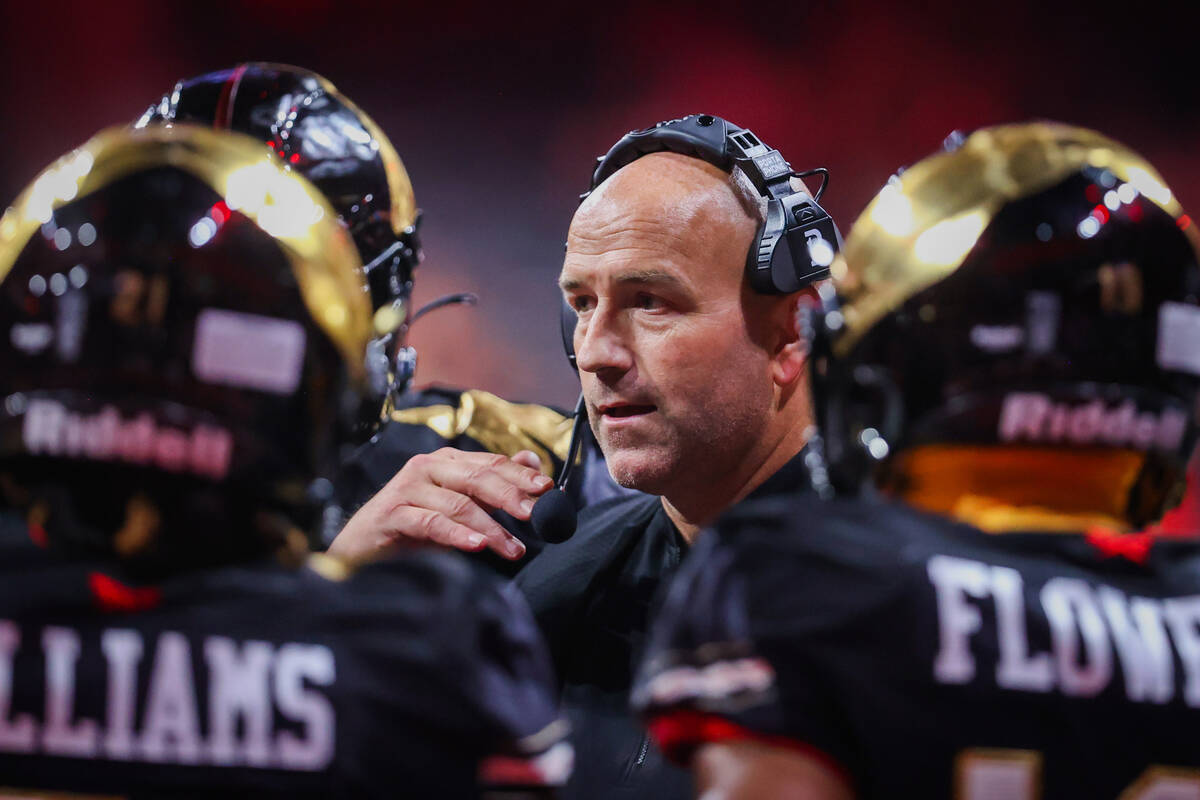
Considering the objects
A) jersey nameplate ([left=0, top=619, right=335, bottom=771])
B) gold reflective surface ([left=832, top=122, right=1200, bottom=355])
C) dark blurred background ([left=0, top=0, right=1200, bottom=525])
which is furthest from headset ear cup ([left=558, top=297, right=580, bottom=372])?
dark blurred background ([left=0, top=0, right=1200, bottom=525])

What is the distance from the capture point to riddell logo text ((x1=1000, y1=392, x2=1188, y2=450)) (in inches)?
37.2

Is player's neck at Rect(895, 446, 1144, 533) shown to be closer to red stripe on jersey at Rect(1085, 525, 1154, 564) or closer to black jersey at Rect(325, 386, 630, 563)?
red stripe on jersey at Rect(1085, 525, 1154, 564)

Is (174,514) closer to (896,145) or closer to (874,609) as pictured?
(874,609)

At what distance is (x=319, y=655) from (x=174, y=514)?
0.16 meters

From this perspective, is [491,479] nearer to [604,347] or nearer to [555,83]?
[604,347]

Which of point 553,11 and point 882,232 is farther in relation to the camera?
point 553,11

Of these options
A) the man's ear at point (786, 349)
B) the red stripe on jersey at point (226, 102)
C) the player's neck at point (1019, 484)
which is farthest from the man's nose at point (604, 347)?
the player's neck at point (1019, 484)

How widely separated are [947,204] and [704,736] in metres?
0.49

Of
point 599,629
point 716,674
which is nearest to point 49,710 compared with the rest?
point 716,674

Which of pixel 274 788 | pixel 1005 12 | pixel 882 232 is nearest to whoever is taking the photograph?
pixel 274 788

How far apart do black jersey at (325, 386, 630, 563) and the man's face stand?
0.43 meters

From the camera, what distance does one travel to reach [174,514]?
0.90 m

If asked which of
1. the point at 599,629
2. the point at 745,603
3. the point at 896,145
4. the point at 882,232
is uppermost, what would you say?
the point at 896,145

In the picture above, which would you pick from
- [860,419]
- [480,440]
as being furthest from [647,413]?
[860,419]
